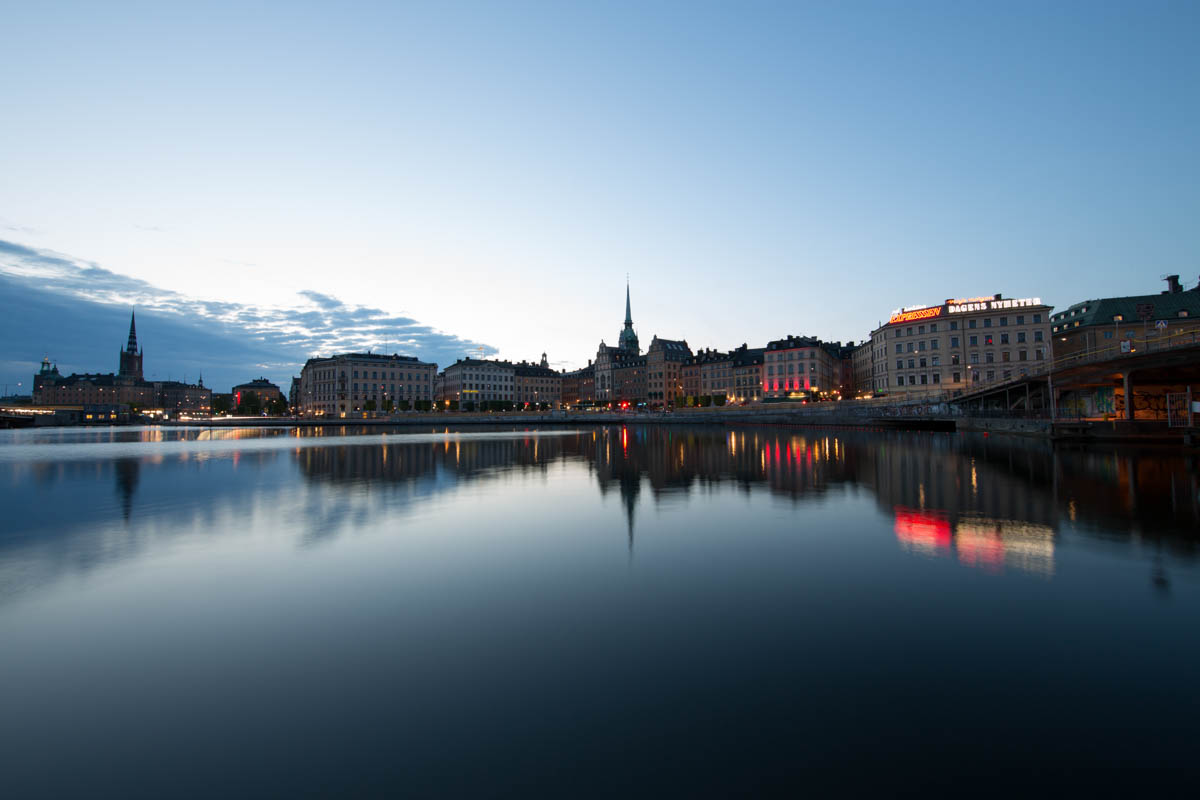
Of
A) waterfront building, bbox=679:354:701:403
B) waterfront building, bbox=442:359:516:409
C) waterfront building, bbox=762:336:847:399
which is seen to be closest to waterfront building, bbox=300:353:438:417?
waterfront building, bbox=442:359:516:409

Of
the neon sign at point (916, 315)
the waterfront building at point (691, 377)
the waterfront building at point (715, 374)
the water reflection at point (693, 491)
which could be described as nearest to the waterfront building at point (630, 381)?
the waterfront building at point (691, 377)

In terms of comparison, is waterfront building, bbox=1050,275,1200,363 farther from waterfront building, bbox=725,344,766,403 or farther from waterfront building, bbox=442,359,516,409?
waterfront building, bbox=442,359,516,409

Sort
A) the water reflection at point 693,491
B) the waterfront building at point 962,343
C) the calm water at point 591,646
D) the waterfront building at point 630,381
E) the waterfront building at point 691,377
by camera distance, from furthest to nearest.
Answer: the waterfront building at point 630,381
the waterfront building at point 691,377
the waterfront building at point 962,343
the water reflection at point 693,491
the calm water at point 591,646

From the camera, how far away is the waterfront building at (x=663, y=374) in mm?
177625

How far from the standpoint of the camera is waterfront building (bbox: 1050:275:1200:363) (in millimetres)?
84812

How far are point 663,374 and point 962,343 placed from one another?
9104 cm

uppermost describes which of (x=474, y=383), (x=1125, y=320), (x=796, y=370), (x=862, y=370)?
(x=1125, y=320)

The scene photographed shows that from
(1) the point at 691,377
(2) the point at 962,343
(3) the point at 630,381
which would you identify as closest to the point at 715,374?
(1) the point at 691,377

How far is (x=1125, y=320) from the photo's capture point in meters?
91.0

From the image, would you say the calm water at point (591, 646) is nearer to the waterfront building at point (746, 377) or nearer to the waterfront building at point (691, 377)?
the waterfront building at point (746, 377)

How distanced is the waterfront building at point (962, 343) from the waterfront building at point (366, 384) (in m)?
129

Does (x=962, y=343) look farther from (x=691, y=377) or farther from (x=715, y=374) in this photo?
(x=691, y=377)

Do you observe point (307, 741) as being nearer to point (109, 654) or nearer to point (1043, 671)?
point (109, 654)

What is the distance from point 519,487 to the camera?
24.7 meters
